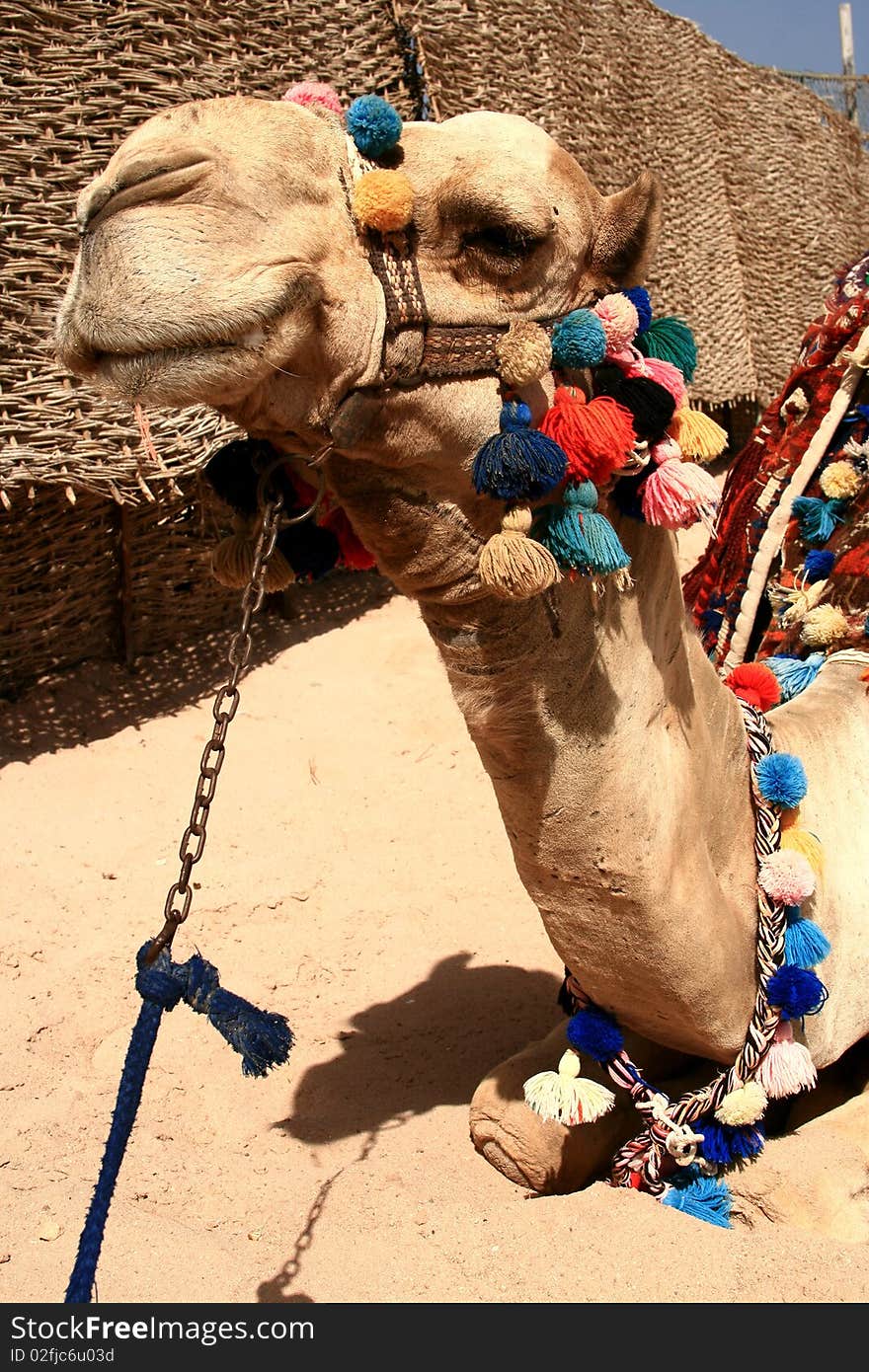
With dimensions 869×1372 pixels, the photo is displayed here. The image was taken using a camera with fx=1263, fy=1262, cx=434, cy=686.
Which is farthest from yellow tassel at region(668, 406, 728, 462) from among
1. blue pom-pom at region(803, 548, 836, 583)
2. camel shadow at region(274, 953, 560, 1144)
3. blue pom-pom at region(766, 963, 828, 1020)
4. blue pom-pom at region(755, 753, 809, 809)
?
camel shadow at region(274, 953, 560, 1144)

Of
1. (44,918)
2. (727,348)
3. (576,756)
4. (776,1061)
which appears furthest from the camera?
(727,348)

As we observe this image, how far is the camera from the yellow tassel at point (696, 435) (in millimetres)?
2334

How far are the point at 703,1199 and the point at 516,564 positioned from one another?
156cm

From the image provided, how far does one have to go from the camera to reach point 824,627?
3.57m

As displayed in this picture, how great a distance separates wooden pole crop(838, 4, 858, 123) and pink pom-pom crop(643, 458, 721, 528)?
47.4ft

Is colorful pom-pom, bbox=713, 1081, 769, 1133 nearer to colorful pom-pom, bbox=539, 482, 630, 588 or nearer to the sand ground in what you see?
the sand ground

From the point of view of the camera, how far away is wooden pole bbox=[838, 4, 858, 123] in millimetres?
14711

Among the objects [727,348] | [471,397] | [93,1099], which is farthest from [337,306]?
[727,348]

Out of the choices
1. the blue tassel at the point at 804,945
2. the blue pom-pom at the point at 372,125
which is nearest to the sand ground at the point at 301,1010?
the blue tassel at the point at 804,945

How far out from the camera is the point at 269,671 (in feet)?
24.0

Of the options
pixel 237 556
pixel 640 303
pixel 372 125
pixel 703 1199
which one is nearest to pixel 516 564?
pixel 237 556

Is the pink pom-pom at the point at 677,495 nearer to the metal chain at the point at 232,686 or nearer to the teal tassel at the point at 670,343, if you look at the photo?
the teal tassel at the point at 670,343

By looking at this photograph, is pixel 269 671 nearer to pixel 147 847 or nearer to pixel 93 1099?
pixel 147 847

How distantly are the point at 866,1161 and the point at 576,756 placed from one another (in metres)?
1.30
